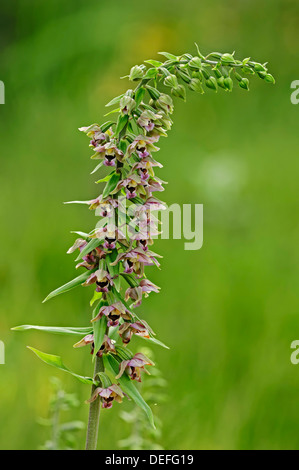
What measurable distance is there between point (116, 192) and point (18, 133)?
2.52 metres

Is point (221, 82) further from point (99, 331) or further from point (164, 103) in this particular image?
point (99, 331)

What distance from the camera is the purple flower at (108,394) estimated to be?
915 millimetres

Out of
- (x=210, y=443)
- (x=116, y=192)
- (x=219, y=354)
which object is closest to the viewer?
(x=116, y=192)

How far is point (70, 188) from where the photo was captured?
2949 millimetres

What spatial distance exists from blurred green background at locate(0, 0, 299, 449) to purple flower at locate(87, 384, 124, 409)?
0.76 m

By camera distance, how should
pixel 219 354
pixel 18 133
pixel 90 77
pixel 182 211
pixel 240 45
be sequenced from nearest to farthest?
pixel 219 354
pixel 182 211
pixel 18 133
pixel 90 77
pixel 240 45

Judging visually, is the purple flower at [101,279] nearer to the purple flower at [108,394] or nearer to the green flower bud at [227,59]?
the purple flower at [108,394]

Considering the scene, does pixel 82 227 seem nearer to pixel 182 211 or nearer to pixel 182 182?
pixel 182 211

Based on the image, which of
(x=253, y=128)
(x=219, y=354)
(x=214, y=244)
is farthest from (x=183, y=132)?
(x=219, y=354)

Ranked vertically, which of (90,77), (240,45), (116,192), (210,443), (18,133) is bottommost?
(210,443)

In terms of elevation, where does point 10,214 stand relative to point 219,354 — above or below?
above

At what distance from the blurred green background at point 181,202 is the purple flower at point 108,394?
30.0 inches
